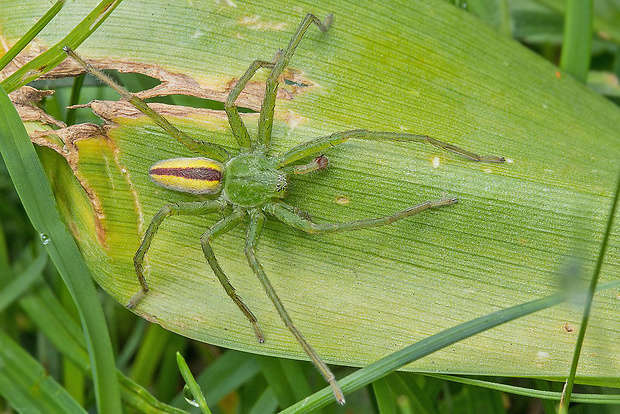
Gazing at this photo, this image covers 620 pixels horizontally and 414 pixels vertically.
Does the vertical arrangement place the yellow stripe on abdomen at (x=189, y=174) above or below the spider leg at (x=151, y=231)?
above

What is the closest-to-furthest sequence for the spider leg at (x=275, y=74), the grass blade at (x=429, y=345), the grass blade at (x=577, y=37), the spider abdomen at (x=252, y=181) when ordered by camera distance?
the grass blade at (x=429, y=345), the spider leg at (x=275, y=74), the spider abdomen at (x=252, y=181), the grass blade at (x=577, y=37)

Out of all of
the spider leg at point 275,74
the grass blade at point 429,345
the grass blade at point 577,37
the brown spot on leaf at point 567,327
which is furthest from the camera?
the grass blade at point 577,37

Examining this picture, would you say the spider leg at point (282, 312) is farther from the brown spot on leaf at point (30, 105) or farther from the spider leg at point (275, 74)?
the brown spot on leaf at point (30, 105)

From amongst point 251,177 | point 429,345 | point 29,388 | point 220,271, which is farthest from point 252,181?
point 29,388

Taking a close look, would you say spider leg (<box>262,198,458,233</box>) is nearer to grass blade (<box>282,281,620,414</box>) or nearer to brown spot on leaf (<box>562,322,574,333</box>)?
grass blade (<box>282,281,620,414</box>)

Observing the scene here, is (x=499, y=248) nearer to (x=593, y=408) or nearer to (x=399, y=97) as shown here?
(x=399, y=97)

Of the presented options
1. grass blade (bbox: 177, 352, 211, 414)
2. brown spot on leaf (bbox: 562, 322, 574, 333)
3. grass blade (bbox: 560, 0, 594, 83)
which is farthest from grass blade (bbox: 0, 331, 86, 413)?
grass blade (bbox: 560, 0, 594, 83)

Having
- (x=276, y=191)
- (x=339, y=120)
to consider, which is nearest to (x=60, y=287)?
(x=276, y=191)

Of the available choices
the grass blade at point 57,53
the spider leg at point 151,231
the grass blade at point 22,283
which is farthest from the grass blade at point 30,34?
the grass blade at point 22,283
